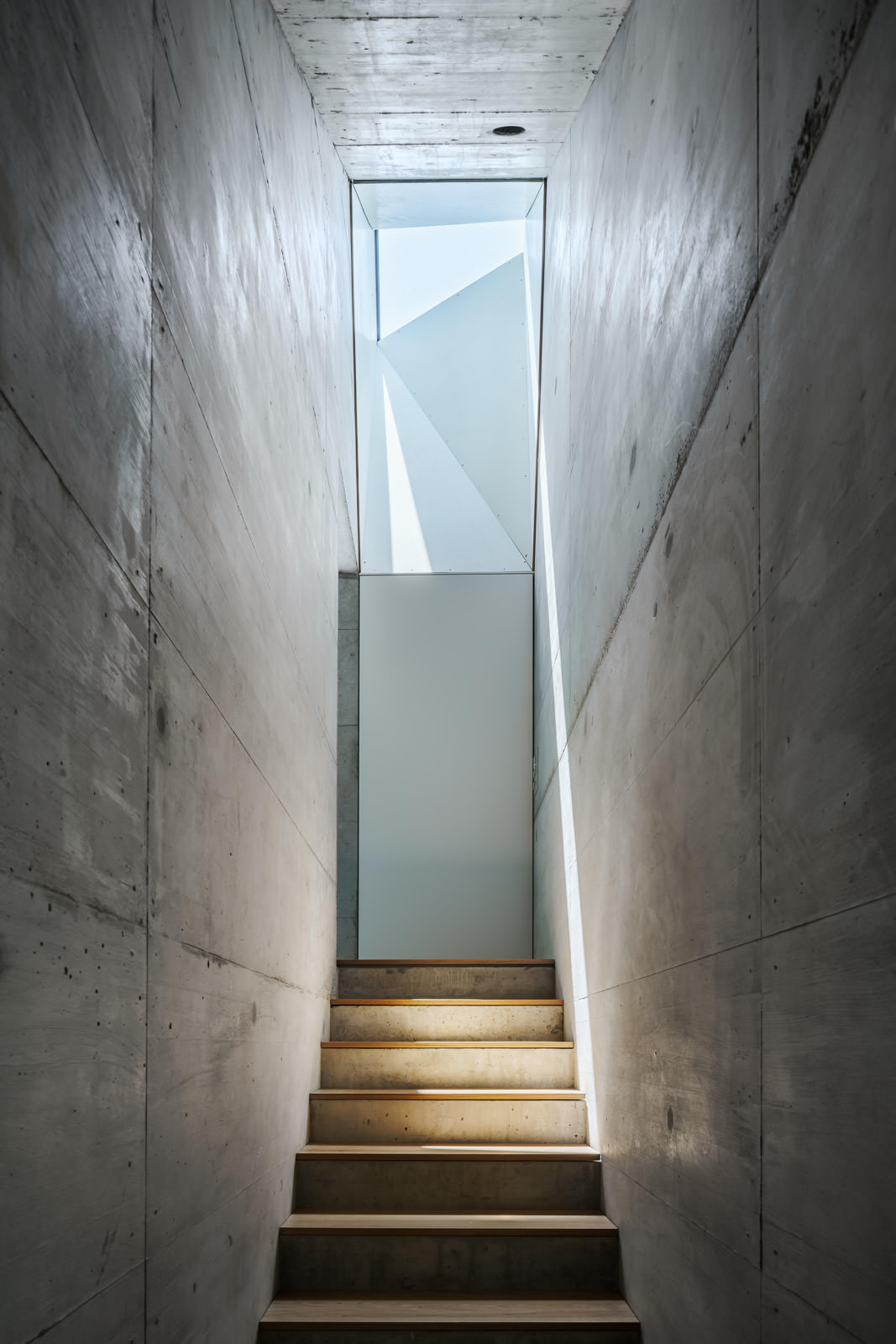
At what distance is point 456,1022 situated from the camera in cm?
382

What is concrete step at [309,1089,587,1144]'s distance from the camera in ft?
10.1

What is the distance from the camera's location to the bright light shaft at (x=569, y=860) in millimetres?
3156

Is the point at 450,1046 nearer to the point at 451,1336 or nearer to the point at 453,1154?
the point at 453,1154

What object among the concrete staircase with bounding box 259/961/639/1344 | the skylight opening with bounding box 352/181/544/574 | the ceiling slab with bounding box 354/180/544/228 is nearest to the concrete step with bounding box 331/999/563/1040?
the concrete staircase with bounding box 259/961/639/1344

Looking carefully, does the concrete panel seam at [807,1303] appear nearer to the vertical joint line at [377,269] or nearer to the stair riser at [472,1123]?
the stair riser at [472,1123]

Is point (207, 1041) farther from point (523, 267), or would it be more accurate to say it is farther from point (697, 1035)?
point (523, 267)

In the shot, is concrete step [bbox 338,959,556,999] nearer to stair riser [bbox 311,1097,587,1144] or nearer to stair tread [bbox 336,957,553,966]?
stair tread [bbox 336,957,553,966]

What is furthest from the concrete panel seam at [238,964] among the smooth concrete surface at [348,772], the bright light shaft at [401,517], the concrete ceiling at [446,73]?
the bright light shaft at [401,517]

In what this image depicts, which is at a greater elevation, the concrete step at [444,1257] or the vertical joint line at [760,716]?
the vertical joint line at [760,716]

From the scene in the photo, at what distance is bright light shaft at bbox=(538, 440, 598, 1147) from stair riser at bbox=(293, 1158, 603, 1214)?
0.15m

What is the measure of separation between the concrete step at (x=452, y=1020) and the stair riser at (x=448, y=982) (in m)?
0.42

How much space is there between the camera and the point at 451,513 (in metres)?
6.17

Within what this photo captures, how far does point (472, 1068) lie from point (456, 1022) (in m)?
0.39

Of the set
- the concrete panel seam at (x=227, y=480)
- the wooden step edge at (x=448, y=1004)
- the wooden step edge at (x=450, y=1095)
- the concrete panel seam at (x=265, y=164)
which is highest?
the concrete panel seam at (x=265, y=164)
